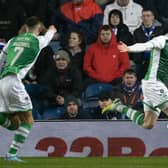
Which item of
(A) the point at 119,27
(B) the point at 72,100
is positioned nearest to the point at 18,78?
(B) the point at 72,100

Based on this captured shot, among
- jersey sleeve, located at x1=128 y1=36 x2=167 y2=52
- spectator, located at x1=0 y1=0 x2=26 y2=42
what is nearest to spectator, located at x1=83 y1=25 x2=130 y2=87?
spectator, located at x1=0 y1=0 x2=26 y2=42

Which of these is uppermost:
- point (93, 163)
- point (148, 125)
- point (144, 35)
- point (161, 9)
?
point (161, 9)

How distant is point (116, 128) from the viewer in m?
14.4

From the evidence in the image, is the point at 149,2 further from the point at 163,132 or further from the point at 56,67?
the point at 163,132

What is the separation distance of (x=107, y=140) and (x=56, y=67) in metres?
2.15

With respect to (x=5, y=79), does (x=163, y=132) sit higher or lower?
lower

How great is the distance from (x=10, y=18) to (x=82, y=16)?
55.4 inches

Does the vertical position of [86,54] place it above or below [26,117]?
above

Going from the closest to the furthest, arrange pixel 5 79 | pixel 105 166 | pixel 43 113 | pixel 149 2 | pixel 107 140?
pixel 105 166 → pixel 5 79 → pixel 107 140 → pixel 43 113 → pixel 149 2

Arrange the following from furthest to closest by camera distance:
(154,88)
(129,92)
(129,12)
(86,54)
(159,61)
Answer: (129,12), (86,54), (129,92), (154,88), (159,61)

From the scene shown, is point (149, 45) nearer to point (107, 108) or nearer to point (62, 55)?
point (107, 108)

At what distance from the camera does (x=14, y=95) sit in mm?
12500

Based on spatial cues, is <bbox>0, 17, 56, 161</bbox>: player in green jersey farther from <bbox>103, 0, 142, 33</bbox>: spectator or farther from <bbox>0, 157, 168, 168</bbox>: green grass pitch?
<bbox>103, 0, 142, 33</bbox>: spectator

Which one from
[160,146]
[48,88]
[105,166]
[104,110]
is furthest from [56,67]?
[105,166]
